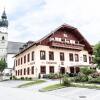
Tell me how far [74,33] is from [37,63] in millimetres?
11717

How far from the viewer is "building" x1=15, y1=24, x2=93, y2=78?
140ft

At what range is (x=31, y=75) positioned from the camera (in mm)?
44625

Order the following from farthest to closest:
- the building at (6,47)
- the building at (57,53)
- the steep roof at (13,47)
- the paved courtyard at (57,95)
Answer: the steep roof at (13,47)
the building at (6,47)
the building at (57,53)
the paved courtyard at (57,95)

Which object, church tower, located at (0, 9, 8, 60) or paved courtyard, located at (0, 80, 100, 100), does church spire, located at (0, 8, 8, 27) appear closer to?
church tower, located at (0, 9, 8, 60)

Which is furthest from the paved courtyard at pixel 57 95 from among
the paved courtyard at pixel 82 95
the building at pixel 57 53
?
the building at pixel 57 53

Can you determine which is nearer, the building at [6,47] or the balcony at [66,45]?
the balcony at [66,45]

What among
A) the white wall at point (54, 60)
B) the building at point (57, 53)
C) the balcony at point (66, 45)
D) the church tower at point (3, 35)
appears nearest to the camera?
the white wall at point (54, 60)

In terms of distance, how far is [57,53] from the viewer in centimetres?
4491

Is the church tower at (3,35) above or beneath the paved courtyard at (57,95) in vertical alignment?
above

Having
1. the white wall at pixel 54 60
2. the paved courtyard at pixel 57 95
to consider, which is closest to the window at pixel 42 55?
the white wall at pixel 54 60

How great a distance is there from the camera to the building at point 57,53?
4269cm

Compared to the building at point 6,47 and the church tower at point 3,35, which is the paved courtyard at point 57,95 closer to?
the building at point 6,47

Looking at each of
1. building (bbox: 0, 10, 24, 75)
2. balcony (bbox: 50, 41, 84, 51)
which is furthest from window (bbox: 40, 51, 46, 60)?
building (bbox: 0, 10, 24, 75)

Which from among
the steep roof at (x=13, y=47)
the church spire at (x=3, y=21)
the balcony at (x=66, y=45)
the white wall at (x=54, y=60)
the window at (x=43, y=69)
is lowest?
the window at (x=43, y=69)
